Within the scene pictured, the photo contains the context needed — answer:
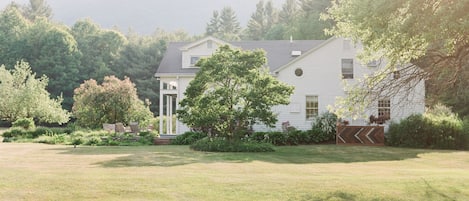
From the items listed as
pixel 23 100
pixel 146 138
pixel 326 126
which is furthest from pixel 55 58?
pixel 326 126

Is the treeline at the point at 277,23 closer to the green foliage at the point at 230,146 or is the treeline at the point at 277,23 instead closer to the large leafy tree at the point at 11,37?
the large leafy tree at the point at 11,37

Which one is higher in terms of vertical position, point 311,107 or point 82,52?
point 82,52

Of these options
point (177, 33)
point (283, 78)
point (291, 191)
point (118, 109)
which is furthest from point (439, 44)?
point (177, 33)

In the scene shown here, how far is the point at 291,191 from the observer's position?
947 centimetres

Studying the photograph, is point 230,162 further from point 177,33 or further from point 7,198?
point 177,33

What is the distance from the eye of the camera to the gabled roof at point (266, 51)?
30.4 m

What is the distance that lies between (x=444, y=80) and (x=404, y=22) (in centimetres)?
500

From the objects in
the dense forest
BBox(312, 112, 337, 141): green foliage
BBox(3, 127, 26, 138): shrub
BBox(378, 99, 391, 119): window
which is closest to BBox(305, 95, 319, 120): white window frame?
BBox(312, 112, 337, 141): green foliage

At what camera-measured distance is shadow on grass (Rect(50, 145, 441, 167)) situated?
1466 centimetres

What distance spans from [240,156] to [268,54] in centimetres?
1608

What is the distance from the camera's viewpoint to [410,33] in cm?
1041

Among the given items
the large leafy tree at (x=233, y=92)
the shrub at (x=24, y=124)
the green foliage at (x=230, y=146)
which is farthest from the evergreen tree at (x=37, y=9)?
the green foliage at (x=230, y=146)

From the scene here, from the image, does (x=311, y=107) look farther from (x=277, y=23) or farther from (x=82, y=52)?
(x=277, y=23)

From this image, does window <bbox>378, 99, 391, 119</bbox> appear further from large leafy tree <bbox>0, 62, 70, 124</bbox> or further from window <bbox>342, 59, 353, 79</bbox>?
large leafy tree <bbox>0, 62, 70, 124</bbox>
